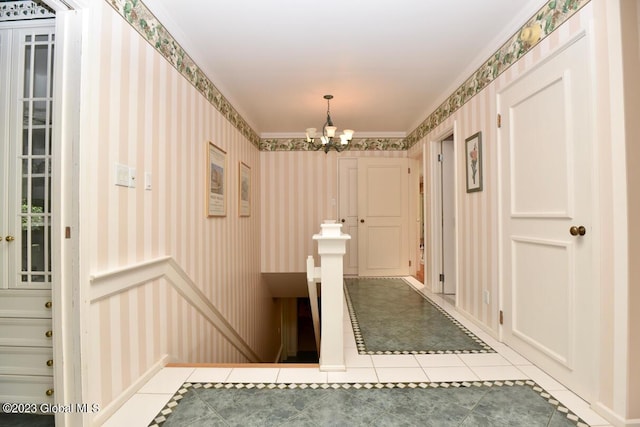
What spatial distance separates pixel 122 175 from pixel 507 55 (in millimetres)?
2713

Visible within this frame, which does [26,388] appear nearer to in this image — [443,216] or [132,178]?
[132,178]

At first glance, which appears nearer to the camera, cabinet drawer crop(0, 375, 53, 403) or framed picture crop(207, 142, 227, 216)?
cabinet drawer crop(0, 375, 53, 403)

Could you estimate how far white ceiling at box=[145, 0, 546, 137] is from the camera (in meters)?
2.16

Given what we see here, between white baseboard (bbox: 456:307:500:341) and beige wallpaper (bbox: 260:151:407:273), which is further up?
beige wallpaper (bbox: 260:151:407:273)

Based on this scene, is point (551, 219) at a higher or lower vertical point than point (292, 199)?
lower

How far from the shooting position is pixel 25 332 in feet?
5.27

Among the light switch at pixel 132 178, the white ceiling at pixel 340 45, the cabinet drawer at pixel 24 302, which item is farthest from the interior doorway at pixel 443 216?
the cabinet drawer at pixel 24 302

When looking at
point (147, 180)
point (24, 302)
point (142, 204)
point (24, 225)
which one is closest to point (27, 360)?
point (24, 302)

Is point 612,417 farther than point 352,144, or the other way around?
point 352,144

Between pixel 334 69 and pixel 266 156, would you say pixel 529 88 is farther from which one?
pixel 266 156

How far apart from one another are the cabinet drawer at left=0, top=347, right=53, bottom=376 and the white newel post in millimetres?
1425

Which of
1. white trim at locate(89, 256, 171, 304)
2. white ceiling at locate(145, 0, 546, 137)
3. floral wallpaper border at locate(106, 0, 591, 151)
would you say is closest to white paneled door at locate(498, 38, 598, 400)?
floral wallpaper border at locate(106, 0, 591, 151)

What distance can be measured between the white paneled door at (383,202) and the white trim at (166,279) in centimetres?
256

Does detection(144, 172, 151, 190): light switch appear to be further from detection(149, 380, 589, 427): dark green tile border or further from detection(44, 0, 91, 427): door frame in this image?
detection(149, 380, 589, 427): dark green tile border
